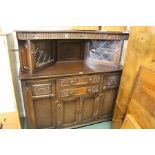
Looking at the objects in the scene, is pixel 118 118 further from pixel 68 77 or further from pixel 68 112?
pixel 68 77

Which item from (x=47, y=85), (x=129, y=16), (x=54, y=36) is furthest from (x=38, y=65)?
(x=129, y=16)

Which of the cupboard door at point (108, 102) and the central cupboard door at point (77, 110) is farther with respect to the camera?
the cupboard door at point (108, 102)

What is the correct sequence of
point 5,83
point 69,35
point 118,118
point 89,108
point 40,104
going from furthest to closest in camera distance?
point 89,108, point 118,118, point 40,104, point 69,35, point 5,83

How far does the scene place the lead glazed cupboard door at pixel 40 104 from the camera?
5.04 ft

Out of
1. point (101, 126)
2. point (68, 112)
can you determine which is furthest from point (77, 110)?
point (101, 126)

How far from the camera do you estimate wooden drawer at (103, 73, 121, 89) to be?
73.3 inches

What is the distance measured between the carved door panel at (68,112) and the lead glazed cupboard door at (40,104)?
3.1 inches

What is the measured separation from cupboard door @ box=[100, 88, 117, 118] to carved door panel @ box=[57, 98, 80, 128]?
0.42m

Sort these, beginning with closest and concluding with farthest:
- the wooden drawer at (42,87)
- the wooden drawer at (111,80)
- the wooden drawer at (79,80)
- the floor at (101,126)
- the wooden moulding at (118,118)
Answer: the wooden drawer at (42,87), the wooden drawer at (79,80), the wooden moulding at (118,118), the wooden drawer at (111,80), the floor at (101,126)

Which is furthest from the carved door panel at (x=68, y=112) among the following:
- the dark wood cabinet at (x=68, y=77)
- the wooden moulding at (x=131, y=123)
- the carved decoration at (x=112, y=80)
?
the wooden moulding at (x=131, y=123)

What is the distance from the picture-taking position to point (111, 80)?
191cm

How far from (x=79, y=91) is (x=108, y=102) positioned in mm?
597

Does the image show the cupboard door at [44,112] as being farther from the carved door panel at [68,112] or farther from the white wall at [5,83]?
the white wall at [5,83]

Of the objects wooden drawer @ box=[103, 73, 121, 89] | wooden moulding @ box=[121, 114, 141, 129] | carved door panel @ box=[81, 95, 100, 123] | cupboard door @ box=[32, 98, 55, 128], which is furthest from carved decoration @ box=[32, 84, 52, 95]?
wooden moulding @ box=[121, 114, 141, 129]
